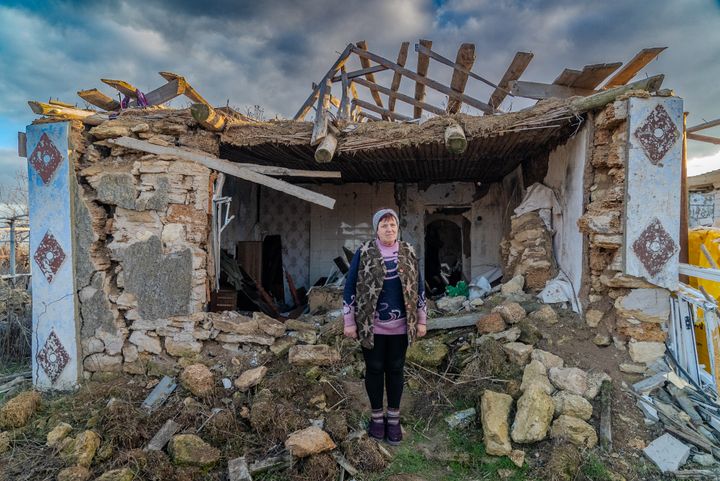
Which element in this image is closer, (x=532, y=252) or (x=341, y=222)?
(x=532, y=252)

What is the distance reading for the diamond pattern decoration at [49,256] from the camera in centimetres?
421

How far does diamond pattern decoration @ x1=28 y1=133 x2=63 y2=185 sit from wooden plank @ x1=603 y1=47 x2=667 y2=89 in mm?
6597

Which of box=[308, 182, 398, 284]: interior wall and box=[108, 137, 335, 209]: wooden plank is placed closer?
box=[108, 137, 335, 209]: wooden plank

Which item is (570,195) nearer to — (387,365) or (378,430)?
(387,365)

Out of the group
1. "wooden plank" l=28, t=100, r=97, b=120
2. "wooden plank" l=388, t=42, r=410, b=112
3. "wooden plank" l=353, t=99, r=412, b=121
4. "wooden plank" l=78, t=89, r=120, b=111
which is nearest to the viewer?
"wooden plank" l=28, t=100, r=97, b=120

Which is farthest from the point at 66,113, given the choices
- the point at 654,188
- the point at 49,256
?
the point at 654,188

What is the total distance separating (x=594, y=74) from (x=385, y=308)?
13.4 feet

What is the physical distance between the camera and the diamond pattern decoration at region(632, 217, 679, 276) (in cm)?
358

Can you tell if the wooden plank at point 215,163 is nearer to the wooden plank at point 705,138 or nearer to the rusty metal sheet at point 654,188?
the rusty metal sheet at point 654,188

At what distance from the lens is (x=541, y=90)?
5203 millimetres

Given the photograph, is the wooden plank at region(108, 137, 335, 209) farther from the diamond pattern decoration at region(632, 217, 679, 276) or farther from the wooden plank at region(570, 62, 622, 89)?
the wooden plank at region(570, 62, 622, 89)

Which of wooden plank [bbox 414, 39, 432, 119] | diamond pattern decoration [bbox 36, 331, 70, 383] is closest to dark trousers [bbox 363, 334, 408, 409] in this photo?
diamond pattern decoration [bbox 36, 331, 70, 383]

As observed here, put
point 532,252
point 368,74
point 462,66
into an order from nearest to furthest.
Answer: point 532,252 < point 462,66 < point 368,74

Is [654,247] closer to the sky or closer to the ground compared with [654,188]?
closer to the ground
